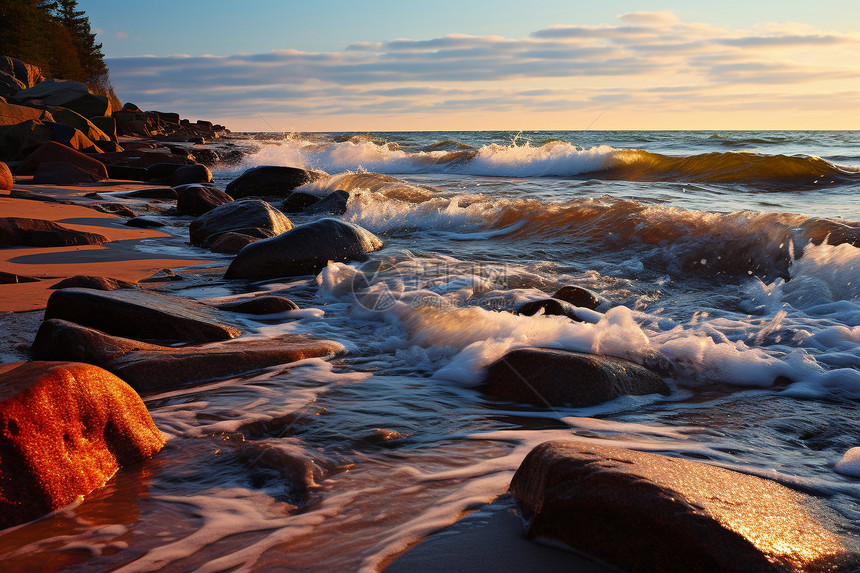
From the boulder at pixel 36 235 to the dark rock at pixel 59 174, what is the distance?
22.4ft

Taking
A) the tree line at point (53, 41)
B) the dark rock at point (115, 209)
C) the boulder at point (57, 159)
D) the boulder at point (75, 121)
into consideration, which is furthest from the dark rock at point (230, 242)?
the tree line at point (53, 41)

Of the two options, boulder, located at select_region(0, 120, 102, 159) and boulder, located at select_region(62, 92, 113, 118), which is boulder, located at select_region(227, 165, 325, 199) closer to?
boulder, located at select_region(0, 120, 102, 159)

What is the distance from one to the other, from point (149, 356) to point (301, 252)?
9.43 ft

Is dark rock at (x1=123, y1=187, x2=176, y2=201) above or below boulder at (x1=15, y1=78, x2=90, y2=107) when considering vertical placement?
below

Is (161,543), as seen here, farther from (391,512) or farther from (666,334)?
(666,334)

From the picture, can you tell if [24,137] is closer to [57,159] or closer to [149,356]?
[57,159]

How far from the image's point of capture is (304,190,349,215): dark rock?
10148 millimetres

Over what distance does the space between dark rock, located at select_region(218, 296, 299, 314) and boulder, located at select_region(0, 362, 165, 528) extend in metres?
2.05

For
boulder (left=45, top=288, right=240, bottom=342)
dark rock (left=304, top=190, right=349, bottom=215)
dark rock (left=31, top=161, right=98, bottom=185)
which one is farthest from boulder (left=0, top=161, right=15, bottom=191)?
boulder (left=45, top=288, right=240, bottom=342)

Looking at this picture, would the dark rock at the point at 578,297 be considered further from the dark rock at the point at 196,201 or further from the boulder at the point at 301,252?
the dark rock at the point at 196,201

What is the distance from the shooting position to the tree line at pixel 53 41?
37594 millimetres

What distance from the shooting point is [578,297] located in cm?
453

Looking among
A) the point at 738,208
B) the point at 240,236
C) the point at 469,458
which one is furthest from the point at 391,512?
the point at 738,208

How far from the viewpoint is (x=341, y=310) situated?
15.0 feet
